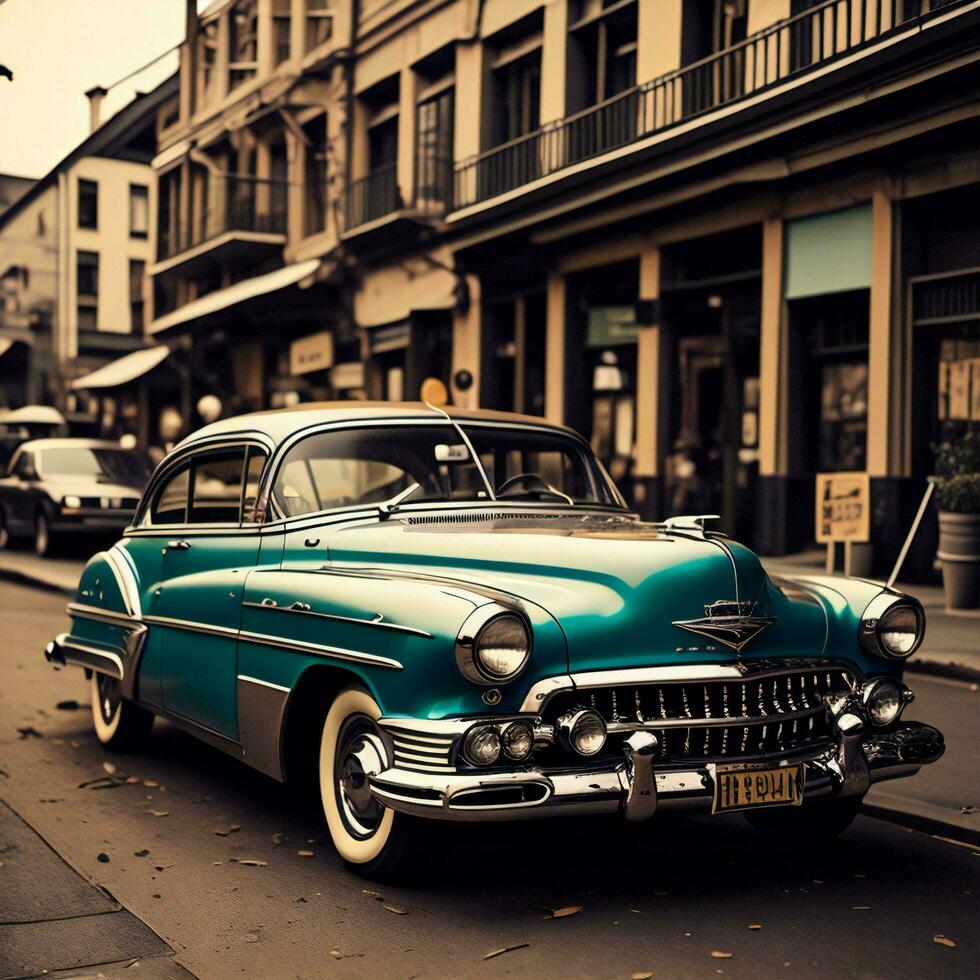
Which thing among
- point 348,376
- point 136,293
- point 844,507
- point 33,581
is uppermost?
point 136,293

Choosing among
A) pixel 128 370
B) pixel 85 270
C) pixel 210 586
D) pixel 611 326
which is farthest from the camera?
pixel 85 270

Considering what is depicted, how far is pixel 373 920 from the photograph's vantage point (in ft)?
14.4

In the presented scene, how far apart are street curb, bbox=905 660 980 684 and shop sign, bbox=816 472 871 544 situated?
137 inches

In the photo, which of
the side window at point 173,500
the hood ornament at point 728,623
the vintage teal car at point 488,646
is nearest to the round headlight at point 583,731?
the vintage teal car at point 488,646

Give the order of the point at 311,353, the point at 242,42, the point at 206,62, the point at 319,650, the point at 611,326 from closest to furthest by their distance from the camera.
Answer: the point at 319,650
the point at 611,326
the point at 311,353
the point at 242,42
the point at 206,62

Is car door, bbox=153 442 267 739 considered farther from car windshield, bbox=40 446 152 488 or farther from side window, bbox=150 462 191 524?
car windshield, bbox=40 446 152 488

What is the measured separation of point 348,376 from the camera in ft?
88.1

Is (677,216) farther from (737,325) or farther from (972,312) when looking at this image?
(972,312)

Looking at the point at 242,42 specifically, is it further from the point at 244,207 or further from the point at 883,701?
the point at 883,701

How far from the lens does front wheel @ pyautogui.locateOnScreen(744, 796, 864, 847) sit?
527 cm

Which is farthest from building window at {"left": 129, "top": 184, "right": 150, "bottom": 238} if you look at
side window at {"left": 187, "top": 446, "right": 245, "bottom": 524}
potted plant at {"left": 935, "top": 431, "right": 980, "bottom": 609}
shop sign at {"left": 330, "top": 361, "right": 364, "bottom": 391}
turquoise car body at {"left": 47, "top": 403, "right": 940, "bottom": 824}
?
turquoise car body at {"left": 47, "top": 403, "right": 940, "bottom": 824}

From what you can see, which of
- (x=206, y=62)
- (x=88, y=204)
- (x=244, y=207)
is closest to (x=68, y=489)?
(x=244, y=207)

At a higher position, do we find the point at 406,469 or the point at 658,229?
the point at 658,229

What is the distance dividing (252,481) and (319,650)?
4.22ft
